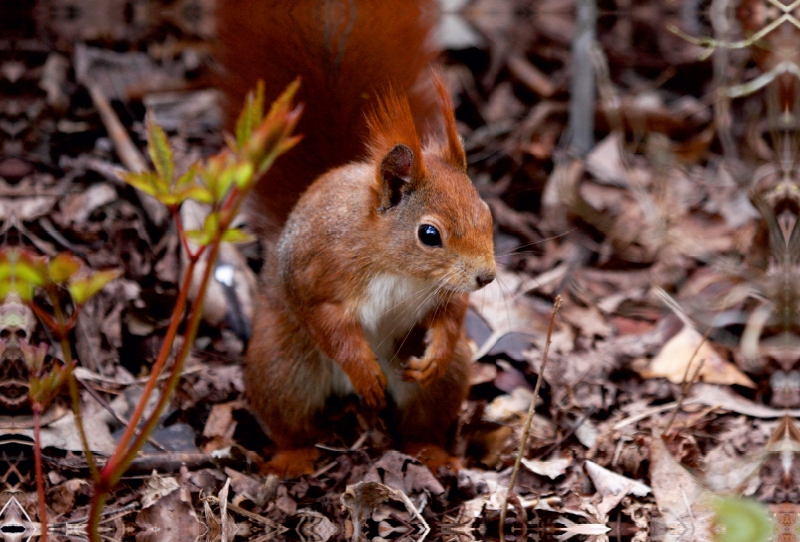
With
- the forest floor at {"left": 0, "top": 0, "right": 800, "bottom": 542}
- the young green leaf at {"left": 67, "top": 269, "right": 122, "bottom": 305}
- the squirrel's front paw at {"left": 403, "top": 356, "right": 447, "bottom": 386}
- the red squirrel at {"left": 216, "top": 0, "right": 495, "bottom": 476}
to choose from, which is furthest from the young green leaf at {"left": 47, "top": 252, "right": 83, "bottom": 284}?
the squirrel's front paw at {"left": 403, "top": 356, "right": 447, "bottom": 386}

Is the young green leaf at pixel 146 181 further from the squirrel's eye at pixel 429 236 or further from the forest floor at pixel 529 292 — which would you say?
the squirrel's eye at pixel 429 236

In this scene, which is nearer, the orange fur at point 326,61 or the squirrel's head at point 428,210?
the squirrel's head at point 428,210

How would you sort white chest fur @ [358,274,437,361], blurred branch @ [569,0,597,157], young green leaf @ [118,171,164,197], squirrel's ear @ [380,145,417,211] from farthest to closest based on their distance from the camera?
blurred branch @ [569,0,597,157], white chest fur @ [358,274,437,361], squirrel's ear @ [380,145,417,211], young green leaf @ [118,171,164,197]

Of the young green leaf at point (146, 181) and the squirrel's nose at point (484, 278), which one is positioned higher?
the young green leaf at point (146, 181)

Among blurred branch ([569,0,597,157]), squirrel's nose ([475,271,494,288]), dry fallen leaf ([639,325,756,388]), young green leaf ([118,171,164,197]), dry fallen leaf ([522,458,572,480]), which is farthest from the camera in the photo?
blurred branch ([569,0,597,157])

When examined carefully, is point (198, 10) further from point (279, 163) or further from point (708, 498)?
point (708, 498)

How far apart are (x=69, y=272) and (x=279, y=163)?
1873 mm

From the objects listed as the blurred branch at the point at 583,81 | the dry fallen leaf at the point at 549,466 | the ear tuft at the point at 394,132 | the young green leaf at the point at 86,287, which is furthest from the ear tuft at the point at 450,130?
the blurred branch at the point at 583,81

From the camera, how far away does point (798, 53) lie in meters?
3.82

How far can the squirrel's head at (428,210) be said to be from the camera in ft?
8.29

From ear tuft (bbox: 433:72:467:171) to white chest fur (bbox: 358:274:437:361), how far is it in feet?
1.43

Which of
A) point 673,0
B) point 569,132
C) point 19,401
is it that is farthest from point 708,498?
point 673,0

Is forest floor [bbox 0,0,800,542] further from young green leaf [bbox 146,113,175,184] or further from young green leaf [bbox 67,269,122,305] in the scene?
young green leaf [bbox 67,269,122,305]

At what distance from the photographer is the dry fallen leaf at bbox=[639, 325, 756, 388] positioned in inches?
138
